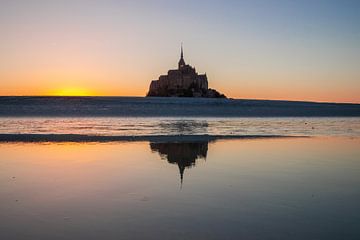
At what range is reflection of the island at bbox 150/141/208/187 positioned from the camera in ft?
33.9

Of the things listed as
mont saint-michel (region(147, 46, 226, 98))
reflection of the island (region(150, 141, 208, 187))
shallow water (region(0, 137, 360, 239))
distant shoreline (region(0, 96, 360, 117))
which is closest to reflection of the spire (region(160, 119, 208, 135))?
reflection of the island (region(150, 141, 208, 187))

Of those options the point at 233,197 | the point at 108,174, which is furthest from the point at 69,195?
the point at 233,197

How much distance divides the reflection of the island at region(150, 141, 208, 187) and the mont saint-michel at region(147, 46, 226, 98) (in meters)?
109

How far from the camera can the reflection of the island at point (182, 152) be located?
33.9 ft

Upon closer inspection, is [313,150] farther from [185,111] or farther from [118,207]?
[185,111]

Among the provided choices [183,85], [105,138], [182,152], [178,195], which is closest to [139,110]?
[105,138]

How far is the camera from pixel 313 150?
42.8 feet

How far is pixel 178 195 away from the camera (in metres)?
6.57

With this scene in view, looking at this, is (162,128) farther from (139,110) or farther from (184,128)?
(139,110)

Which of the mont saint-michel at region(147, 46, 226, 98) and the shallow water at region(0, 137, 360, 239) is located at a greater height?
the mont saint-michel at region(147, 46, 226, 98)

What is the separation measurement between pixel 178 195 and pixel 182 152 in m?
5.84

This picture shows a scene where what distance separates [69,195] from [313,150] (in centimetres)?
923

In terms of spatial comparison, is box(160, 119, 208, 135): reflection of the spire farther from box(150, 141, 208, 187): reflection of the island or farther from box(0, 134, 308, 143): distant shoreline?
box(150, 141, 208, 187): reflection of the island

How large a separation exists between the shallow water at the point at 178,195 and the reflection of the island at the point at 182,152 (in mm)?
33
